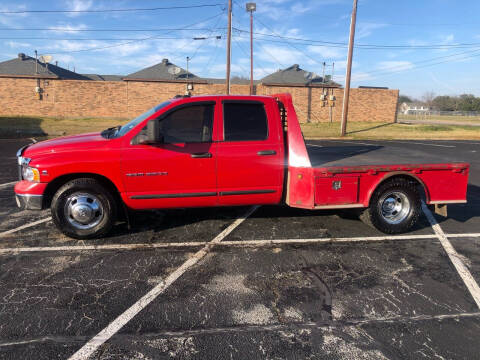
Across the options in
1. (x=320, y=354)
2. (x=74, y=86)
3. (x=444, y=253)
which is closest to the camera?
(x=320, y=354)

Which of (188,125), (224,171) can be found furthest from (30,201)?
(224,171)

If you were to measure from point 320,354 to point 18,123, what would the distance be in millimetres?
27263

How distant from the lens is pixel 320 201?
14.3ft

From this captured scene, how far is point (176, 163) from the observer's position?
4234 mm

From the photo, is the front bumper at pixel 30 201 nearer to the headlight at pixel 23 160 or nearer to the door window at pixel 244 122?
the headlight at pixel 23 160

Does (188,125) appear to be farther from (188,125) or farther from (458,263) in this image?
(458,263)

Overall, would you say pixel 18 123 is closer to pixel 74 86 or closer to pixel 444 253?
pixel 74 86

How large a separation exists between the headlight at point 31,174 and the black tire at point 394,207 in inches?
180

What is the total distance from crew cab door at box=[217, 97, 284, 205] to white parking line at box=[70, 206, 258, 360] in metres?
0.81

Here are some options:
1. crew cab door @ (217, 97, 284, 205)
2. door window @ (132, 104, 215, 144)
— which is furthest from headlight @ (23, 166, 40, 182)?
crew cab door @ (217, 97, 284, 205)

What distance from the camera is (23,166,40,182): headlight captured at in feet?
13.4

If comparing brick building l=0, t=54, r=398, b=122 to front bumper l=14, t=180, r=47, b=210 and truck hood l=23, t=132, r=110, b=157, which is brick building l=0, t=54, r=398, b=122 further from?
front bumper l=14, t=180, r=47, b=210

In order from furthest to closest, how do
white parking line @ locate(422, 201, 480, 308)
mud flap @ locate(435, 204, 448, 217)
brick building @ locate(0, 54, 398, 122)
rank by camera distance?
brick building @ locate(0, 54, 398, 122), mud flap @ locate(435, 204, 448, 217), white parking line @ locate(422, 201, 480, 308)

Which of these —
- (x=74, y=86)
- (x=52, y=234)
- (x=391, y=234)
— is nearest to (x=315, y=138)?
(x=391, y=234)
